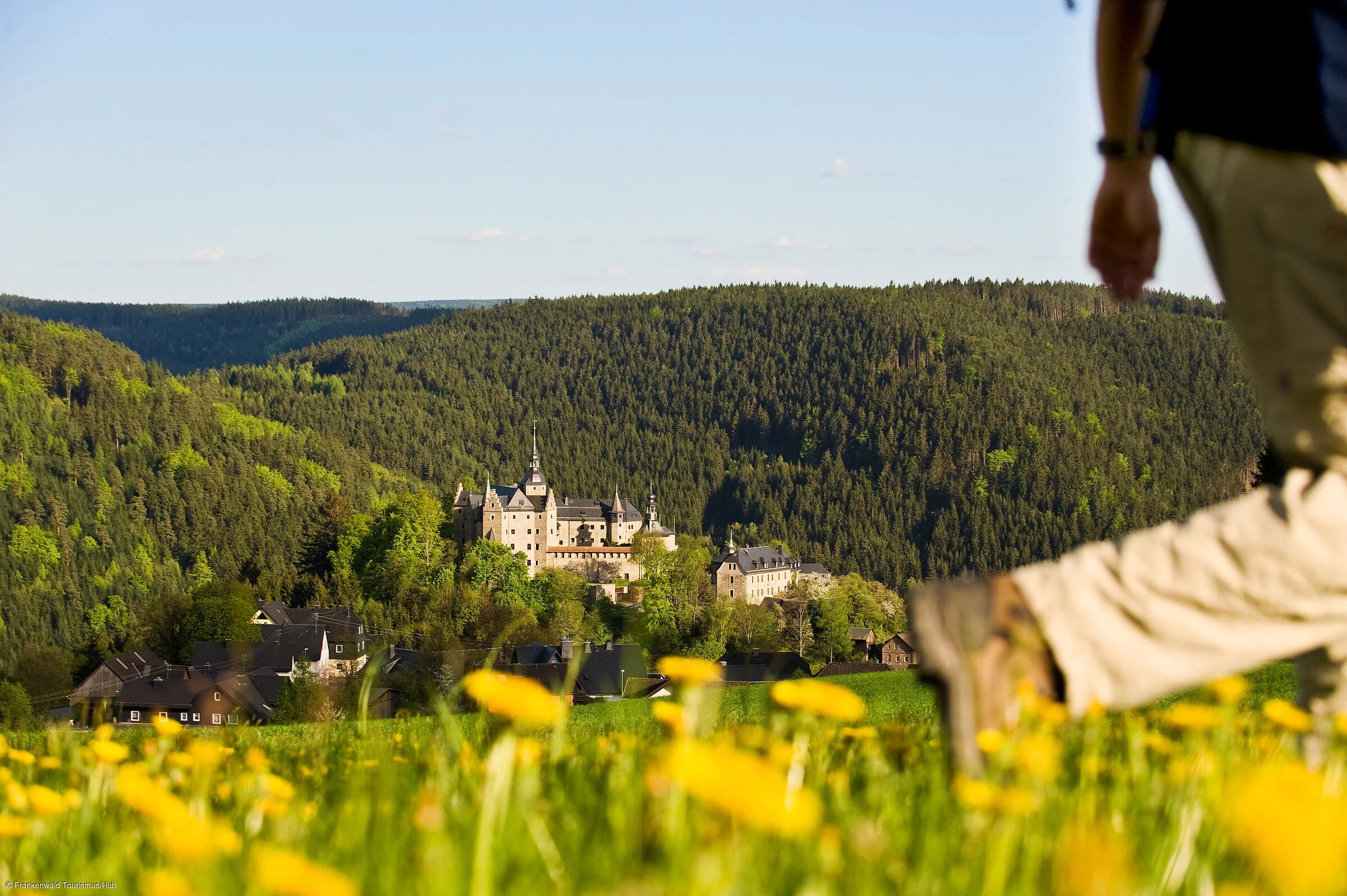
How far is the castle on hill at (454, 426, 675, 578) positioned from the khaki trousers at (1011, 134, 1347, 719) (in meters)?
117

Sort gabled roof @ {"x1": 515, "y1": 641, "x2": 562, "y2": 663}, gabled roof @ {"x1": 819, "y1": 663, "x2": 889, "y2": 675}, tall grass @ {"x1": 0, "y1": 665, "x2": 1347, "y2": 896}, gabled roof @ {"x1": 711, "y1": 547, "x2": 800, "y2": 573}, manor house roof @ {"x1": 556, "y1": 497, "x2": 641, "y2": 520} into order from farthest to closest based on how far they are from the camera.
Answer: manor house roof @ {"x1": 556, "y1": 497, "x2": 641, "y2": 520}
gabled roof @ {"x1": 711, "y1": 547, "x2": 800, "y2": 573}
gabled roof @ {"x1": 819, "y1": 663, "x2": 889, "y2": 675}
gabled roof @ {"x1": 515, "y1": 641, "x2": 562, "y2": 663}
tall grass @ {"x1": 0, "y1": 665, "x2": 1347, "y2": 896}

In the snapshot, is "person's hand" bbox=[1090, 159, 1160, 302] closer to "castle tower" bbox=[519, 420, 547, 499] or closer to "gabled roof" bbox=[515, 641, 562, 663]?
"gabled roof" bbox=[515, 641, 562, 663]

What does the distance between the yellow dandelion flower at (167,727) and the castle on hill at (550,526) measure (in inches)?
4528

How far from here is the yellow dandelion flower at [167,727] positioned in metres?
3.57

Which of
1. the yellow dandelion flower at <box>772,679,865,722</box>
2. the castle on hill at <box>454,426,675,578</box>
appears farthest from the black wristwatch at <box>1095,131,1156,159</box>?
the castle on hill at <box>454,426,675,578</box>

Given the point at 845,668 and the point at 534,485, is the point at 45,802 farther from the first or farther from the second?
the point at 534,485

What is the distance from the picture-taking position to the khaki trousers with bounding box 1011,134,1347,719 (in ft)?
8.70

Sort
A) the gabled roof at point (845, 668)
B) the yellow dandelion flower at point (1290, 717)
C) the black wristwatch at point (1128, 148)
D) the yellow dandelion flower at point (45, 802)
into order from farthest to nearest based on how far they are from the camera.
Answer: the gabled roof at point (845, 668) < the black wristwatch at point (1128, 148) < the yellow dandelion flower at point (1290, 717) < the yellow dandelion flower at point (45, 802)

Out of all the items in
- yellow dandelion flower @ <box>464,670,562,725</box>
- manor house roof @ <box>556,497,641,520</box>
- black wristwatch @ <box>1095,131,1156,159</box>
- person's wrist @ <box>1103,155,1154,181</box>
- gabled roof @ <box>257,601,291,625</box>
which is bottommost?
Result: gabled roof @ <box>257,601,291,625</box>

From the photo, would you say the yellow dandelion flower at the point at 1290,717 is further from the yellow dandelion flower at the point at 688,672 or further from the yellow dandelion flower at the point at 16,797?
the yellow dandelion flower at the point at 16,797

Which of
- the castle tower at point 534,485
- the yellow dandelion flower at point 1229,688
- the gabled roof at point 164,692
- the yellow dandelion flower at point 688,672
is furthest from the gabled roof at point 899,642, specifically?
the yellow dandelion flower at point 688,672

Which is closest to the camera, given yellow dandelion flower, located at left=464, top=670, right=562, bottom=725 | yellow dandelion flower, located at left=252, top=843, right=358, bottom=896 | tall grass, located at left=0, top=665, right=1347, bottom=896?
yellow dandelion flower, located at left=252, top=843, right=358, bottom=896

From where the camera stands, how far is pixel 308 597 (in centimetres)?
10806

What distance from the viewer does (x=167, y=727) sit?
3689 millimetres
